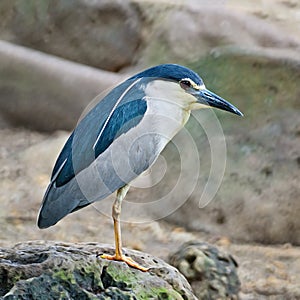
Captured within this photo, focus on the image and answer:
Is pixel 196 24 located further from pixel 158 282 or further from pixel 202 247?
pixel 158 282

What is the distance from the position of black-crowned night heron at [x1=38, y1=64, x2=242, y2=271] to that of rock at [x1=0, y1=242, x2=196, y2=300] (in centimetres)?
7

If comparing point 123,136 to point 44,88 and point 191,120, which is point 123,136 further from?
point 44,88

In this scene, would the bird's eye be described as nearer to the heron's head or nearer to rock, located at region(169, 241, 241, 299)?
the heron's head

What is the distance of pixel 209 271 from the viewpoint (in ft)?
13.0

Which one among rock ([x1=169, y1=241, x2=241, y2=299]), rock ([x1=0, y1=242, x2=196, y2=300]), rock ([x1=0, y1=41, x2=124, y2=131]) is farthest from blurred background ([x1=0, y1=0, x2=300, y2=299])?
rock ([x1=0, y1=242, x2=196, y2=300])

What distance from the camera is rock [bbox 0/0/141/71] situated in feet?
22.6

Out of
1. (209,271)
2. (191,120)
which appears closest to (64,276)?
(209,271)

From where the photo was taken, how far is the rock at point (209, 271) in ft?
13.0

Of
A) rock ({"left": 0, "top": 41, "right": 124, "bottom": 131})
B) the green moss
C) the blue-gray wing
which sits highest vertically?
the blue-gray wing

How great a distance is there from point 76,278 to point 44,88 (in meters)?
3.93

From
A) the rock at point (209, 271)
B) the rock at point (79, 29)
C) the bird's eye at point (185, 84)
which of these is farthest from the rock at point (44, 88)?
the bird's eye at point (185, 84)

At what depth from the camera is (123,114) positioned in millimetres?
2783

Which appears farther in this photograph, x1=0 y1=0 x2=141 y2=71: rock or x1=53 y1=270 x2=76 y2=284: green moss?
x1=0 y1=0 x2=141 y2=71: rock

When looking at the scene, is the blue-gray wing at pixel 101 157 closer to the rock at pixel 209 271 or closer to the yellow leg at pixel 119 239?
the yellow leg at pixel 119 239
